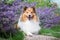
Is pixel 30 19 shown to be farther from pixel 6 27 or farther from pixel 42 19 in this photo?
pixel 6 27

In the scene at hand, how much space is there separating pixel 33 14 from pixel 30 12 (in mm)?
63

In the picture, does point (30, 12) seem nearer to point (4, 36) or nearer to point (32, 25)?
point (32, 25)

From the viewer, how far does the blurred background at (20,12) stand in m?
4.59

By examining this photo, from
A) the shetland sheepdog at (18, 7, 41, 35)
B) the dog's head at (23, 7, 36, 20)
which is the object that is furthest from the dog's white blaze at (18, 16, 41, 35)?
the dog's head at (23, 7, 36, 20)

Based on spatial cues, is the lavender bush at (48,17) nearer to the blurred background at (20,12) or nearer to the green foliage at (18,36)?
the blurred background at (20,12)

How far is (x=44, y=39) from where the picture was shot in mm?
4742

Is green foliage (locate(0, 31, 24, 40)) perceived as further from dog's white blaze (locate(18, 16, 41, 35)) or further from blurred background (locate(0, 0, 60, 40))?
dog's white blaze (locate(18, 16, 41, 35))

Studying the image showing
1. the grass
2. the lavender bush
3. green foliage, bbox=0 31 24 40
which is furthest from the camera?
the lavender bush

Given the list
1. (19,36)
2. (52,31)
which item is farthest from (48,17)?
(19,36)

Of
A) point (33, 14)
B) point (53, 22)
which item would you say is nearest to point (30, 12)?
point (33, 14)

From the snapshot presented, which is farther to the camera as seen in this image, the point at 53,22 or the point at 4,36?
the point at 53,22

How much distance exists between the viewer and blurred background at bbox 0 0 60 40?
4.59 m

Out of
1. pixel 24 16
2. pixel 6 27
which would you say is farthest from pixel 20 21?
pixel 6 27

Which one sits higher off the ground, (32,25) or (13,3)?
(13,3)
